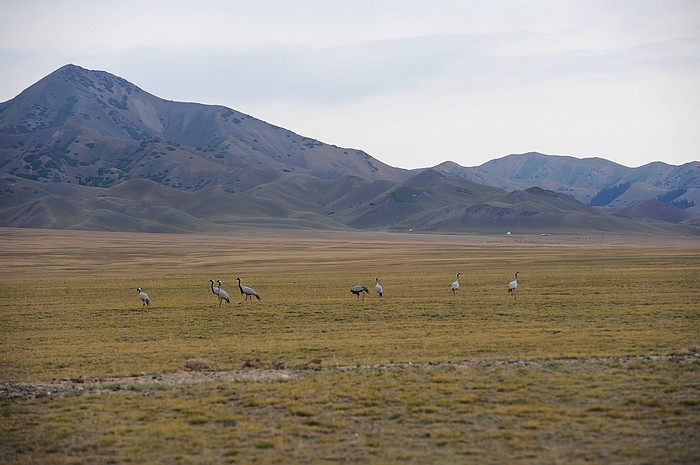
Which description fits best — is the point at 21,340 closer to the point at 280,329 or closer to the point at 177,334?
the point at 177,334

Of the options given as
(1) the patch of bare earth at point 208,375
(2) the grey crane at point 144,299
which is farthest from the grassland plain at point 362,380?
(2) the grey crane at point 144,299

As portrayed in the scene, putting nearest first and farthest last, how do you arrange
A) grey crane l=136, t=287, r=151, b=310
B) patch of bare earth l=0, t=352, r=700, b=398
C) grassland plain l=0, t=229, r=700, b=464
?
grassland plain l=0, t=229, r=700, b=464, patch of bare earth l=0, t=352, r=700, b=398, grey crane l=136, t=287, r=151, b=310

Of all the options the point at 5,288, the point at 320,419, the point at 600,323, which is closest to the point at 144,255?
the point at 5,288

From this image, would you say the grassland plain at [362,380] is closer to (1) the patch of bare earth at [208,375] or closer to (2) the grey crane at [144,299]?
(1) the patch of bare earth at [208,375]

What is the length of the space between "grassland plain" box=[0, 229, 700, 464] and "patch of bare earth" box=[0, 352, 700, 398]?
0.09m

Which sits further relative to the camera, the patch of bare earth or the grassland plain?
the patch of bare earth

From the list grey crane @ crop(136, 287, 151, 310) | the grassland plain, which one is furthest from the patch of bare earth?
grey crane @ crop(136, 287, 151, 310)

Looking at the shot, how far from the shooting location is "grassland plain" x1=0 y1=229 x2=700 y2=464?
1160 centimetres

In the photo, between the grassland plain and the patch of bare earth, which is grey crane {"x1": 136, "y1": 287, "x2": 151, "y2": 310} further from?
the patch of bare earth

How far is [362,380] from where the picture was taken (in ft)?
53.2

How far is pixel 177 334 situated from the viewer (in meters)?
26.3

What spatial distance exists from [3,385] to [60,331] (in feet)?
36.7

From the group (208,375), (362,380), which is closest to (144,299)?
(208,375)

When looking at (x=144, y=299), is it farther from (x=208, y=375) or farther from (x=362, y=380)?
(x=362, y=380)
